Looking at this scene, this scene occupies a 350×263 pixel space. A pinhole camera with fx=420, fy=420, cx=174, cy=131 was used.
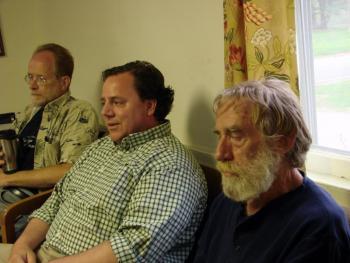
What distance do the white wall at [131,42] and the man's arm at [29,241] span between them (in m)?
0.78

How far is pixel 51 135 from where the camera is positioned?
214 cm

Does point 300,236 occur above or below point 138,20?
below

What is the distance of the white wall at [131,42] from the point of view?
70.8 inches

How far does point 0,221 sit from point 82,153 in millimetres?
471

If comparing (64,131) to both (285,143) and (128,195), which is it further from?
(285,143)

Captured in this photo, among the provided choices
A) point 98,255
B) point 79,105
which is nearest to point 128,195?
point 98,255

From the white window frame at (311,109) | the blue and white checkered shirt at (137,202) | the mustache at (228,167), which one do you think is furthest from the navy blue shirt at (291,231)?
the white window frame at (311,109)

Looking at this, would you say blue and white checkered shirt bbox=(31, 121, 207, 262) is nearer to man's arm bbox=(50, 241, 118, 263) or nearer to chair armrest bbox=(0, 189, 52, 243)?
man's arm bbox=(50, 241, 118, 263)

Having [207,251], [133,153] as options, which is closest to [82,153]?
[133,153]

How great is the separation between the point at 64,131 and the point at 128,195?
76 cm

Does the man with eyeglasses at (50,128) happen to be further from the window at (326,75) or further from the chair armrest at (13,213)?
the window at (326,75)

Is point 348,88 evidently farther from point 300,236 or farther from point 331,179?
point 300,236

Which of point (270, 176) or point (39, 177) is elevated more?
point (270, 176)

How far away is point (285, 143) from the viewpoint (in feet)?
3.43
